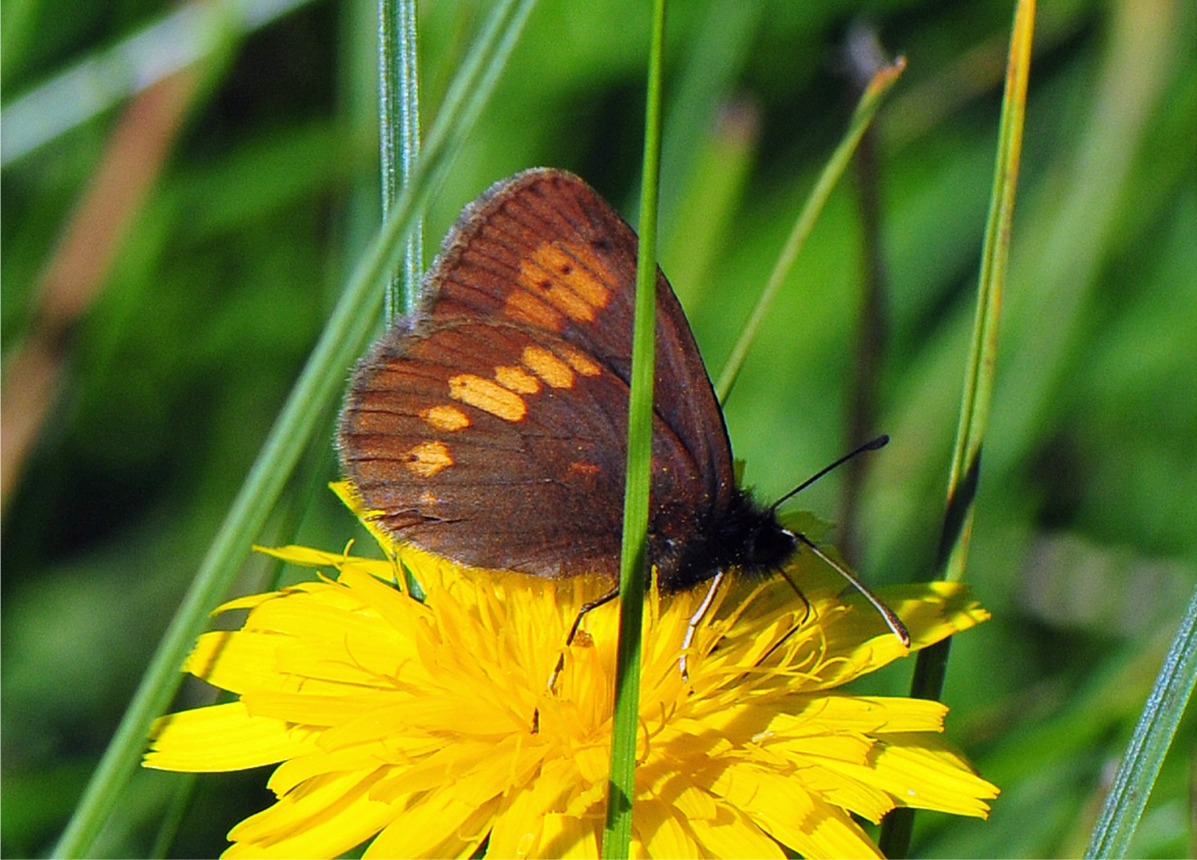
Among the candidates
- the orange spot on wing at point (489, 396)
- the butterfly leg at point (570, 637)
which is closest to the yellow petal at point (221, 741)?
the butterfly leg at point (570, 637)

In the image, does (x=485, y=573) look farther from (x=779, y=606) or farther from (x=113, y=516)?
(x=113, y=516)

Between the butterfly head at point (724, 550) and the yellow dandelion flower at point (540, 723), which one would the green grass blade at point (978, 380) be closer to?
the yellow dandelion flower at point (540, 723)

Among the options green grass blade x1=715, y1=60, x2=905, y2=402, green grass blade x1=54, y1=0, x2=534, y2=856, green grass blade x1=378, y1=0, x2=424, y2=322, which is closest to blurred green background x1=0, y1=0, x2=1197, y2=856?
green grass blade x1=715, y1=60, x2=905, y2=402

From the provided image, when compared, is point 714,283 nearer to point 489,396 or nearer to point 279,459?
point 489,396

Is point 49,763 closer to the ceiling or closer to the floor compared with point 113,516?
closer to the floor

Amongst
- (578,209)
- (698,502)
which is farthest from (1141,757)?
(578,209)
